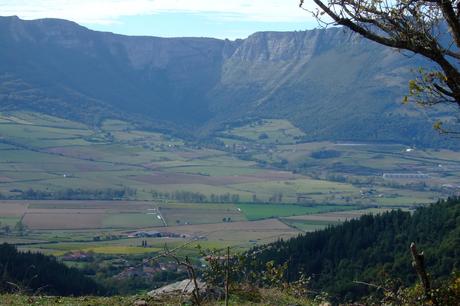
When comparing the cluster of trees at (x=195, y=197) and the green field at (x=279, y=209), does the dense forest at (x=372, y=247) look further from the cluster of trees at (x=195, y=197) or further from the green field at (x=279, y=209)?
the cluster of trees at (x=195, y=197)

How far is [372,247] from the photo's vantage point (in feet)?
127

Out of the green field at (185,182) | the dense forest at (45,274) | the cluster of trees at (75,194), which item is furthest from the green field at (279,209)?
the dense forest at (45,274)

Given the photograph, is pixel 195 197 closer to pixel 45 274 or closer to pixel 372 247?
pixel 372 247

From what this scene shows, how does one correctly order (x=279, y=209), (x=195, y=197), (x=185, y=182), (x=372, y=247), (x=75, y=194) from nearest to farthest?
(x=372, y=247)
(x=279, y=209)
(x=75, y=194)
(x=195, y=197)
(x=185, y=182)

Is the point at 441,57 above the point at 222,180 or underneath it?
above

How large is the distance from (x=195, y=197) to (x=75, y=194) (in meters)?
15.6

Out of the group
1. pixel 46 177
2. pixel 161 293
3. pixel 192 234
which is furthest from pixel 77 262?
pixel 46 177

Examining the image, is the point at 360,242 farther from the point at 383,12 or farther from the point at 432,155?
the point at 432,155

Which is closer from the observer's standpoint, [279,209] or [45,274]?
[45,274]

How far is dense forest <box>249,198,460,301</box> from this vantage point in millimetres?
30666

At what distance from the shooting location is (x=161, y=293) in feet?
43.5

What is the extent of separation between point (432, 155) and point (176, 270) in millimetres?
125557

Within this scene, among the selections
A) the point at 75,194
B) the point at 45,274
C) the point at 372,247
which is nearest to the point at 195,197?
the point at 75,194

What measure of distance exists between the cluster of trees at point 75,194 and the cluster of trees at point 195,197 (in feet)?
13.6
